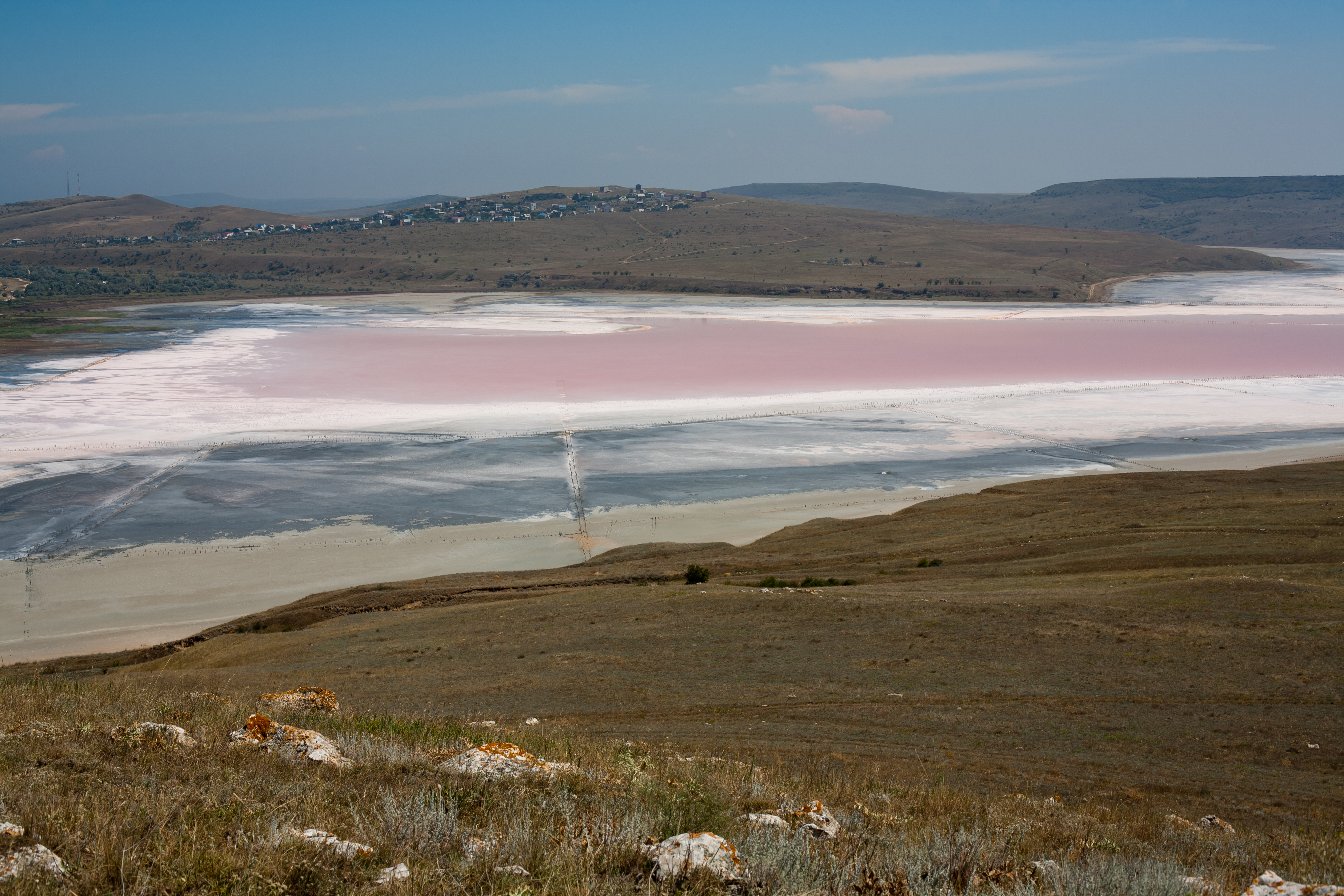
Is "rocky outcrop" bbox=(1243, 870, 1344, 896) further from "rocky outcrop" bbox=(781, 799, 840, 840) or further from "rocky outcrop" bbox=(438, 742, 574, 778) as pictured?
"rocky outcrop" bbox=(438, 742, 574, 778)

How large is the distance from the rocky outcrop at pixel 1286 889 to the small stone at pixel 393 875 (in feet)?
13.3

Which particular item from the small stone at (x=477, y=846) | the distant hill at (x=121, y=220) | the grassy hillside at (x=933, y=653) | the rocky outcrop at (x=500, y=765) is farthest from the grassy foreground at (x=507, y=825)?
the distant hill at (x=121, y=220)

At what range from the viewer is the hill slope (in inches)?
3831

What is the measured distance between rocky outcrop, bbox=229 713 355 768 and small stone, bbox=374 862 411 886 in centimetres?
199

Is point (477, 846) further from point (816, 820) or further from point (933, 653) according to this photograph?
point (933, 653)

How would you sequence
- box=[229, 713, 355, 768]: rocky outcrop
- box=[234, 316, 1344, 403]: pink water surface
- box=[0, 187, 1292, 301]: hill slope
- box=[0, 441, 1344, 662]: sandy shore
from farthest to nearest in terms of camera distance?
box=[0, 187, 1292, 301]: hill slope → box=[234, 316, 1344, 403]: pink water surface → box=[0, 441, 1344, 662]: sandy shore → box=[229, 713, 355, 768]: rocky outcrop

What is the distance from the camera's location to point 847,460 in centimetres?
3156

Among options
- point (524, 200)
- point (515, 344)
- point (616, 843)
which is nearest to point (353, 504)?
point (616, 843)

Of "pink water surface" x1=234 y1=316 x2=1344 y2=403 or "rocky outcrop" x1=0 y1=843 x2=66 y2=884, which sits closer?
"rocky outcrop" x1=0 y1=843 x2=66 y2=884

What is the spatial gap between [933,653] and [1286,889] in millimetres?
8427

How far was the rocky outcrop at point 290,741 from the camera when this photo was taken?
20.7ft

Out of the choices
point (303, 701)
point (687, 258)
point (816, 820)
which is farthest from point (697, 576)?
point (687, 258)

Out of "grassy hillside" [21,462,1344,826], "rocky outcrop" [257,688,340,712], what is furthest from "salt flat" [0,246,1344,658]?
"rocky outcrop" [257,688,340,712]

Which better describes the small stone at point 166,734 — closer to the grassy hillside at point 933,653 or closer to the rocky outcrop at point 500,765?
the rocky outcrop at point 500,765
